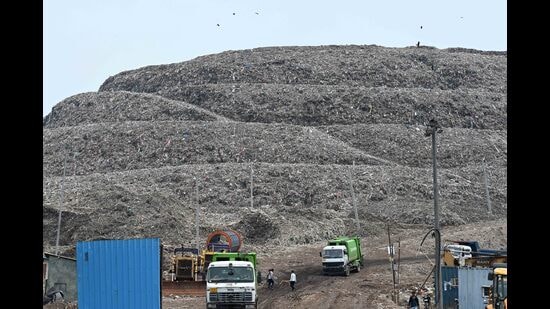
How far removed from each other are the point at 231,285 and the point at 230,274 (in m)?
0.52

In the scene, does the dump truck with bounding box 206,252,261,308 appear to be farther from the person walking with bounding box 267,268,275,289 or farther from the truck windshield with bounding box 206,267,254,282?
the person walking with bounding box 267,268,275,289

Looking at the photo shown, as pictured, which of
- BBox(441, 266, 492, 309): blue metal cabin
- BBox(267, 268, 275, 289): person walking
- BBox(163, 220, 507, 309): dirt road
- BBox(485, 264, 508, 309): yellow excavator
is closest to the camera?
BBox(485, 264, 508, 309): yellow excavator

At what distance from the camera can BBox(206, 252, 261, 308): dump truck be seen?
3053 cm

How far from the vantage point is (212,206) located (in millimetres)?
70188

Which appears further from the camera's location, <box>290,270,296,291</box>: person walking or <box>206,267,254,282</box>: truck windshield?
<box>290,270,296,291</box>: person walking

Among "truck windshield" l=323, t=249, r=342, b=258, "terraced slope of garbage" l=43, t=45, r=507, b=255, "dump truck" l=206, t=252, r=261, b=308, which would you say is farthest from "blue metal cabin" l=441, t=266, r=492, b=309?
"terraced slope of garbage" l=43, t=45, r=507, b=255

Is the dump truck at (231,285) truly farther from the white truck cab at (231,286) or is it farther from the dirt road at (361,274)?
the dirt road at (361,274)

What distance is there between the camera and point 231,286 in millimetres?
30578

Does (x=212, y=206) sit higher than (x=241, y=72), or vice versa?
(x=241, y=72)

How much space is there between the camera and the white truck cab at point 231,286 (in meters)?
30.5

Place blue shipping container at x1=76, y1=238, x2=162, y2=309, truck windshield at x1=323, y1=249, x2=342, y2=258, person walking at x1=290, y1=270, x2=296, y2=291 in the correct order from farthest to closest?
truck windshield at x1=323, y1=249, x2=342, y2=258 < person walking at x1=290, y1=270, x2=296, y2=291 < blue shipping container at x1=76, y1=238, x2=162, y2=309
